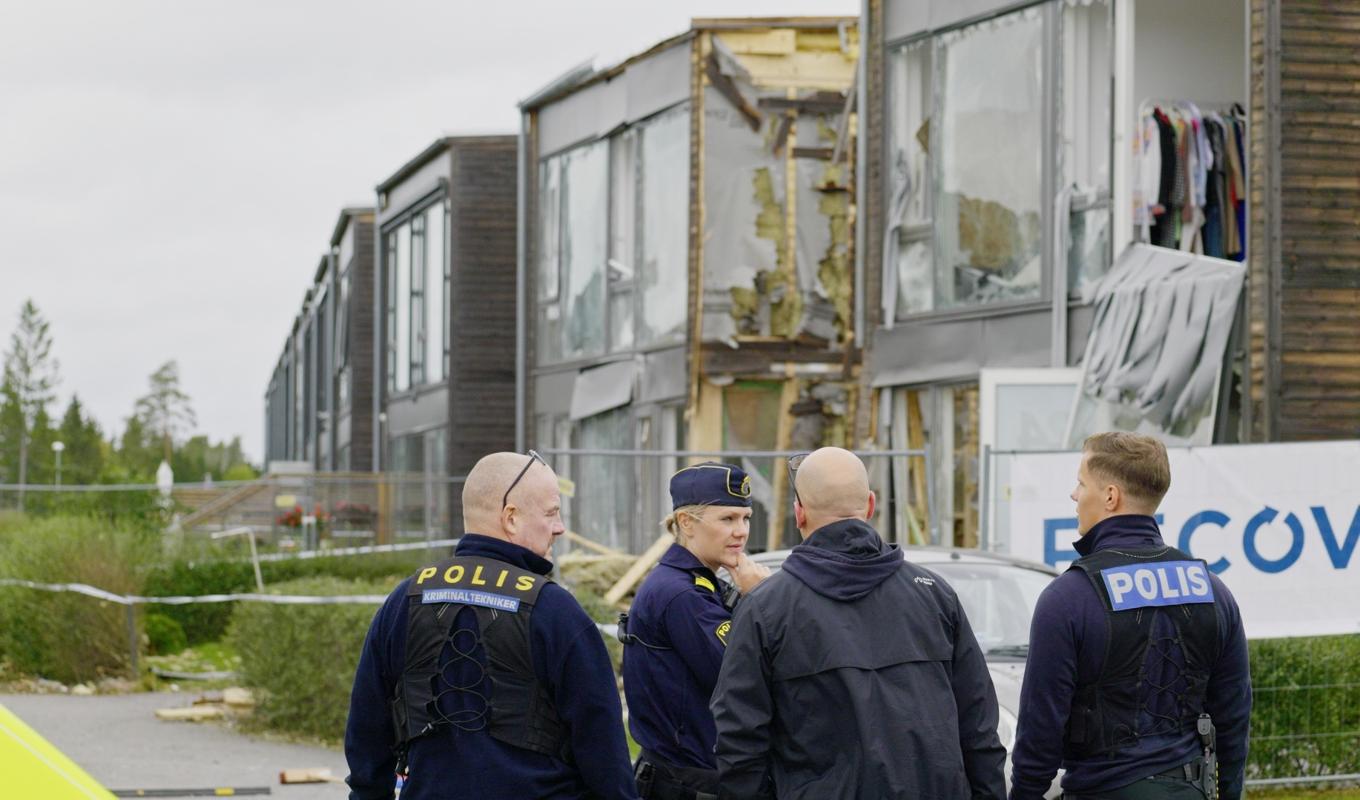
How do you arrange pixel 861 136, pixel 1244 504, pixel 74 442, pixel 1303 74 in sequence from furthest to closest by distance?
pixel 74 442 < pixel 861 136 < pixel 1303 74 < pixel 1244 504

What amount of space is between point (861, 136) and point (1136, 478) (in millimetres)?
14709

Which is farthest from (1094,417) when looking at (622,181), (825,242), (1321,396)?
(622,181)

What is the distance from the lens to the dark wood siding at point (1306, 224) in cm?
1376

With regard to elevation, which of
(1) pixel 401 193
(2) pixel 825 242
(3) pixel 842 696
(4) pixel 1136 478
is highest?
(1) pixel 401 193

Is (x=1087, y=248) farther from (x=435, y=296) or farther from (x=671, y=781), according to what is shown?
(x=435, y=296)

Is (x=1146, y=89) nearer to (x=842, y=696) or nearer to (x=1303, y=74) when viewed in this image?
(x=1303, y=74)

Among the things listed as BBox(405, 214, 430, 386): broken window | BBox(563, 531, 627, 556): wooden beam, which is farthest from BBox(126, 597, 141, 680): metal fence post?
BBox(405, 214, 430, 386): broken window

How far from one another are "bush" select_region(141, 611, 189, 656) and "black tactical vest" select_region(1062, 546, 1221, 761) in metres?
16.5

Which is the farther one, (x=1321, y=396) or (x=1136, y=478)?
(x=1321, y=396)

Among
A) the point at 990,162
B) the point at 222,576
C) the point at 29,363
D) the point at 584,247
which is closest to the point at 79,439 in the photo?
the point at 29,363

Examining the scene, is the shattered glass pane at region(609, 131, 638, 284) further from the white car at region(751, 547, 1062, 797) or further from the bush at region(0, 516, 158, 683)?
the white car at region(751, 547, 1062, 797)

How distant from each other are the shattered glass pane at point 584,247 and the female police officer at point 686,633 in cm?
1955

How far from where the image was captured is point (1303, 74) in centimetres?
1384

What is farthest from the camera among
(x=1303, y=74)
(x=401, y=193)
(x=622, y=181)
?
(x=401, y=193)
